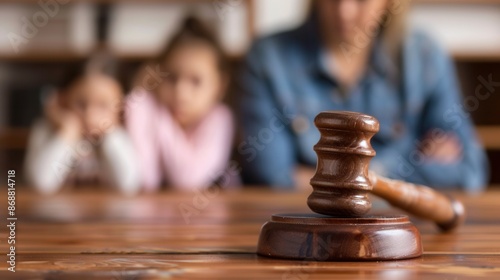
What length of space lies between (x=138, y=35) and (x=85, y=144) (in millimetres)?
788

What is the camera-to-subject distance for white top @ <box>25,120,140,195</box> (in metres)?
2.84

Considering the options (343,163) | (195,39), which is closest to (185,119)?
(195,39)

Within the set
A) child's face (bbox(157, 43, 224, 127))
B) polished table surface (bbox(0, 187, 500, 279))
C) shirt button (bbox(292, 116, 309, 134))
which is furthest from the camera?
child's face (bbox(157, 43, 224, 127))

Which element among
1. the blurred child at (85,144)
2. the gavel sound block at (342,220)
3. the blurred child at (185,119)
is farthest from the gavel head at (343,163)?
the blurred child at (185,119)

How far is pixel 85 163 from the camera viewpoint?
3.01 metres

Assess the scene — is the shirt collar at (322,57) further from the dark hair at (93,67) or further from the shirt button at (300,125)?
the dark hair at (93,67)

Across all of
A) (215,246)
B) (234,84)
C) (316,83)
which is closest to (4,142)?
(234,84)

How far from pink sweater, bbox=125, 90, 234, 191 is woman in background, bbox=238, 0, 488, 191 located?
29cm

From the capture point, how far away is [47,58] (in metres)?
3.65

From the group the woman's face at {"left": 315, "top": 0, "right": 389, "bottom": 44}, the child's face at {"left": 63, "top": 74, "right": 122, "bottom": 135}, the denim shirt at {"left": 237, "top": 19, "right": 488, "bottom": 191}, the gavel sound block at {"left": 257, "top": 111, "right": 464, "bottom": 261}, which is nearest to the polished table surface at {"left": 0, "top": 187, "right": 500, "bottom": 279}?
the gavel sound block at {"left": 257, "top": 111, "right": 464, "bottom": 261}

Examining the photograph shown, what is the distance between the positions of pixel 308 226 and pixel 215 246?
0.41ft

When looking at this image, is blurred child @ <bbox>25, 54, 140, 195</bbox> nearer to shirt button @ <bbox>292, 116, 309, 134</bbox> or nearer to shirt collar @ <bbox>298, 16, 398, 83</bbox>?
shirt button @ <bbox>292, 116, 309, 134</bbox>

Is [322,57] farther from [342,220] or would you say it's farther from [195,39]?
[342,220]

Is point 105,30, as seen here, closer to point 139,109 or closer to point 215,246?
point 139,109
